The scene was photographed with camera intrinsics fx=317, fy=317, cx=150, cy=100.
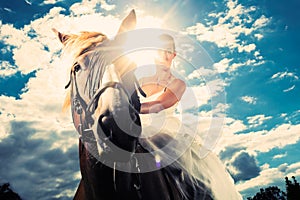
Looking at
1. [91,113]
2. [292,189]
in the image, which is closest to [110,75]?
[91,113]

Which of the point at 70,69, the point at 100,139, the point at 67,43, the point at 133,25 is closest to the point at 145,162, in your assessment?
the point at 100,139

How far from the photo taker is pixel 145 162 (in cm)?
373

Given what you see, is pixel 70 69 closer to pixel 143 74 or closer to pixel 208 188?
pixel 143 74

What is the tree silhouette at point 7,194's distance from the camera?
31.5 meters

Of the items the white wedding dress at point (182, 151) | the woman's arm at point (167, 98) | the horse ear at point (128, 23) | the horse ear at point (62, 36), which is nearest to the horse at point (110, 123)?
the horse ear at point (128, 23)

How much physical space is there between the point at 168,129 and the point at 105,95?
8.37 ft

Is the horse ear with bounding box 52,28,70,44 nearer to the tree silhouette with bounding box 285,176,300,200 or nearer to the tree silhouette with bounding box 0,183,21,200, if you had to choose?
the tree silhouette with bounding box 0,183,21,200

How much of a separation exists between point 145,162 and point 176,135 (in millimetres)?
1591

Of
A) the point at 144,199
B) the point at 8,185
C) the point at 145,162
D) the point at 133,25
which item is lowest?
the point at 144,199

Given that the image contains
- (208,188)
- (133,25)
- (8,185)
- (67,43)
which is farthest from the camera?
(8,185)

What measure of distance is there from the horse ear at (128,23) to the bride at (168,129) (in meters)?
0.73

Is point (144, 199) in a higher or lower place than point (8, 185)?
lower

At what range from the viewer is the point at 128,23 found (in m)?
4.03

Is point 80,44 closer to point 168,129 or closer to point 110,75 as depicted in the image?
point 110,75
